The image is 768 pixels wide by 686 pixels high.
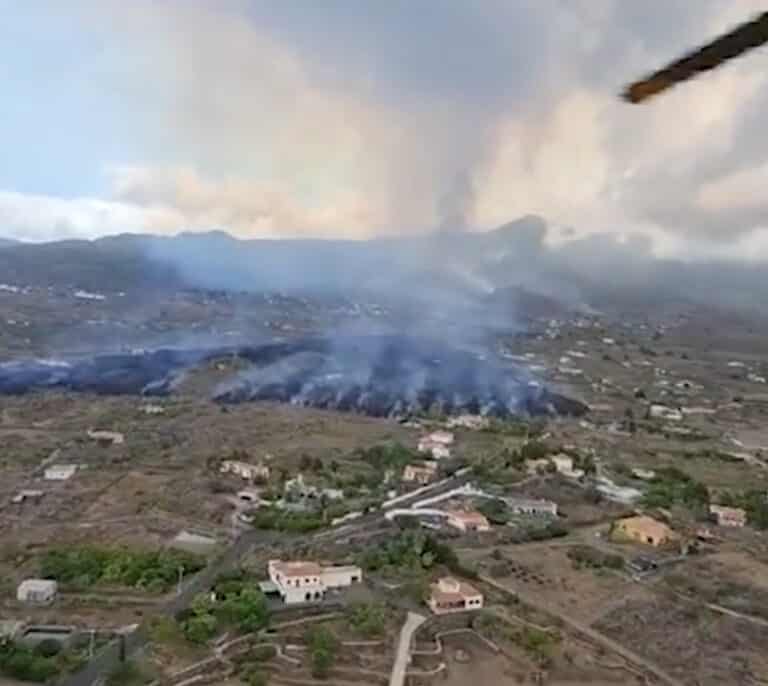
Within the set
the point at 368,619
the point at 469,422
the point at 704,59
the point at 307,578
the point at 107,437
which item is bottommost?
the point at 107,437

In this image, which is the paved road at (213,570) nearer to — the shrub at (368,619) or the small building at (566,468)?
the shrub at (368,619)

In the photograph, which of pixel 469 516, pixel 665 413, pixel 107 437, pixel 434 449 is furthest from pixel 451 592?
pixel 665 413

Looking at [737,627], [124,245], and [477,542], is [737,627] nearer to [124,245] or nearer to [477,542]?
[477,542]

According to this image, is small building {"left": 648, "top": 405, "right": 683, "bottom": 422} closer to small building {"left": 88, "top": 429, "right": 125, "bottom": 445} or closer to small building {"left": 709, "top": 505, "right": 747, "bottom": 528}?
small building {"left": 709, "top": 505, "right": 747, "bottom": 528}

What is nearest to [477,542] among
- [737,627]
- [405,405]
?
[737,627]

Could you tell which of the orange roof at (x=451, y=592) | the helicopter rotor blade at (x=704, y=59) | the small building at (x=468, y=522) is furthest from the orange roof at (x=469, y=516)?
the helicopter rotor blade at (x=704, y=59)

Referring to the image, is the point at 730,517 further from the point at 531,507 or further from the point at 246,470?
the point at 246,470

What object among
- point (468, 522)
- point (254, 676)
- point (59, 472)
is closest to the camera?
point (254, 676)
